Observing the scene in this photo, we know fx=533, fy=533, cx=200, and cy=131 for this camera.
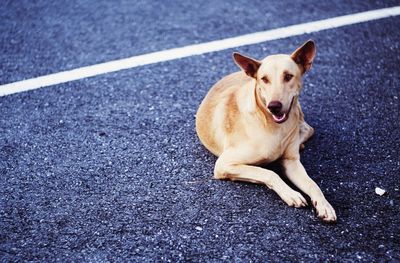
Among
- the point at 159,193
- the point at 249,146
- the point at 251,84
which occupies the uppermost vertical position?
the point at 251,84

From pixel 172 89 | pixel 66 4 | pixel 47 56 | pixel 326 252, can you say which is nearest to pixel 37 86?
pixel 47 56

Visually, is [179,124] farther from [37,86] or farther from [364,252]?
[364,252]

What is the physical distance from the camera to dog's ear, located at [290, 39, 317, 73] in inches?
153

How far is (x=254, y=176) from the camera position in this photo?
4.06 meters

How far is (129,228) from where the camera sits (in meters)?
3.80

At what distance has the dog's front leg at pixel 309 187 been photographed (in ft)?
12.3

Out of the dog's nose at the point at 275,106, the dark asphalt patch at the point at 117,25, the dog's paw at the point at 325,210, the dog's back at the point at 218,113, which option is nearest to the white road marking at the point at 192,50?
the dark asphalt patch at the point at 117,25

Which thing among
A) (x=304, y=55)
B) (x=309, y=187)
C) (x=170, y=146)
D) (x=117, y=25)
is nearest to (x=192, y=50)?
(x=117, y=25)

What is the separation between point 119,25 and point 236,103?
299 centimetres

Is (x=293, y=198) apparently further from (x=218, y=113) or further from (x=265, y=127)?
(x=218, y=113)

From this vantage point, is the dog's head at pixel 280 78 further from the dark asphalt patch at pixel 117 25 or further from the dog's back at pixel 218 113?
the dark asphalt patch at pixel 117 25

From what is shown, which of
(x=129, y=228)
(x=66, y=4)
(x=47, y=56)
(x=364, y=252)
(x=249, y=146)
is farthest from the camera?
(x=66, y=4)

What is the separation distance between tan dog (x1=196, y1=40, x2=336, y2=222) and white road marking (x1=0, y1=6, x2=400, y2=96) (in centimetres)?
172

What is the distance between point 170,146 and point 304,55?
1435 mm
